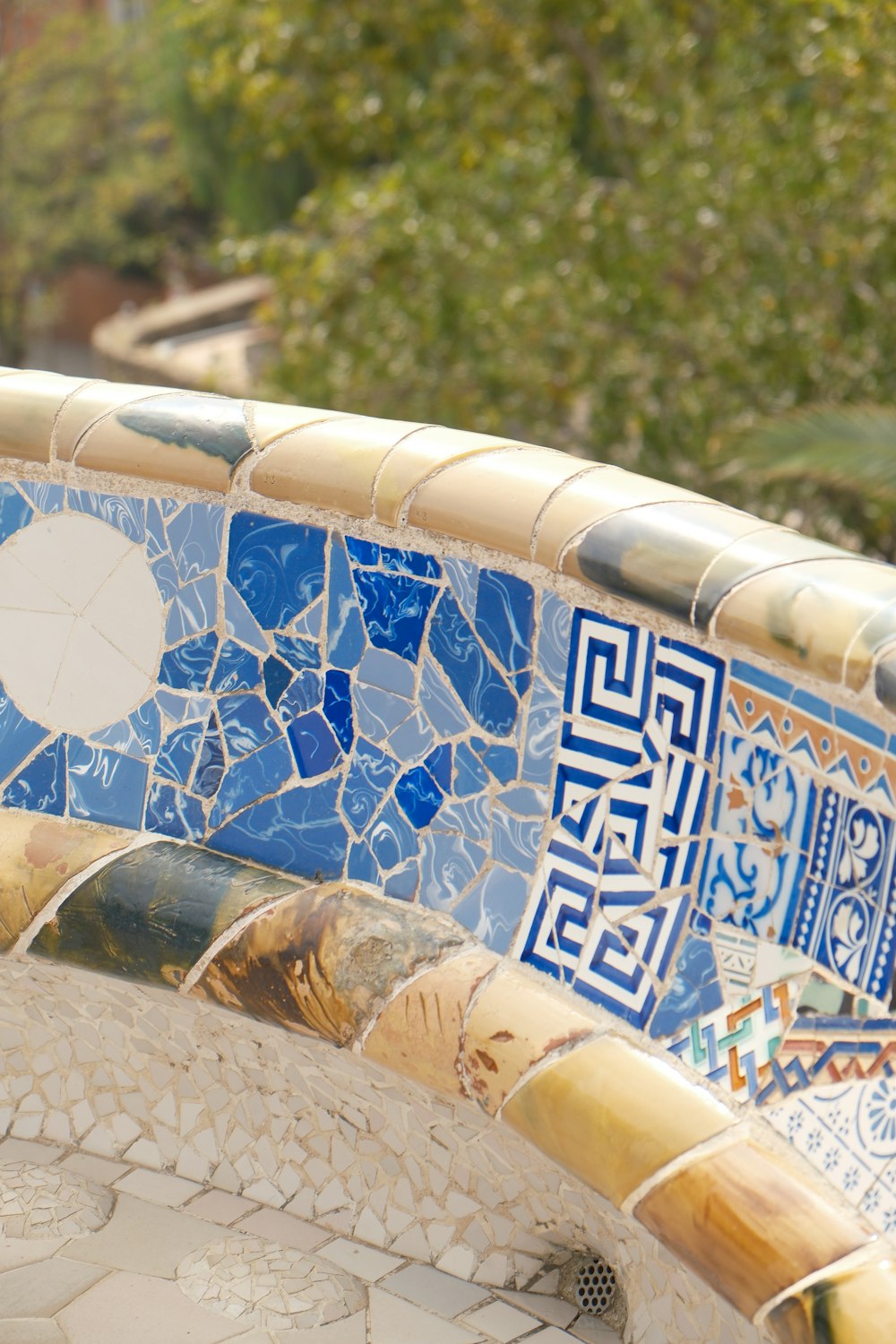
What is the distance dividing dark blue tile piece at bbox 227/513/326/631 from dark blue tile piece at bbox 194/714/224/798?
0.18m

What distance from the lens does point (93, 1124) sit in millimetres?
2346

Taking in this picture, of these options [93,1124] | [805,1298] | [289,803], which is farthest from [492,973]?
[93,1124]

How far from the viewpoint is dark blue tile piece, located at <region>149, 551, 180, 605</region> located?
7.18 feet

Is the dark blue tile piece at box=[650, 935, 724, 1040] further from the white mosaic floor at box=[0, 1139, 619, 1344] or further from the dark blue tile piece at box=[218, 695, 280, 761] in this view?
the dark blue tile piece at box=[218, 695, 280, 761]

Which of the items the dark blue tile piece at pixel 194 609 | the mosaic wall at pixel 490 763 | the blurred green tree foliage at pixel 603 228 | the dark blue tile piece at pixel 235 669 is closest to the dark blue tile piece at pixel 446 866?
the mosaic wall at pixel 490 763

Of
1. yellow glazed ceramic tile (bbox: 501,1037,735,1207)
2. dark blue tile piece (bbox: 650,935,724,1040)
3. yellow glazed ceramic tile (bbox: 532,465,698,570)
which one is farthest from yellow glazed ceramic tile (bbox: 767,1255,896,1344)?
yellow glazed ceramic tile (bbox: 532,465,698,570)

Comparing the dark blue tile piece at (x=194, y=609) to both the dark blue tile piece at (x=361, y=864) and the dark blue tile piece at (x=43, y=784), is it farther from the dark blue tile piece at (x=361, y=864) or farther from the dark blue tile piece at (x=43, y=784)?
the dark blue tile piece at (x=361, y=864)

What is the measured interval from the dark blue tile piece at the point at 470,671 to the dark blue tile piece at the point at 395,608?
25 mm

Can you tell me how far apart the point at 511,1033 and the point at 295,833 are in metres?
0.47

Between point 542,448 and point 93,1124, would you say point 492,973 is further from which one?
point 93,1124

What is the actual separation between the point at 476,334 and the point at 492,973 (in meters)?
5.62

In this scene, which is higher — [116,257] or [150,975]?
[116,257]

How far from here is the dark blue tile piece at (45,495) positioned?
7.34 feet

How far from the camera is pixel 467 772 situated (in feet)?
6.52
